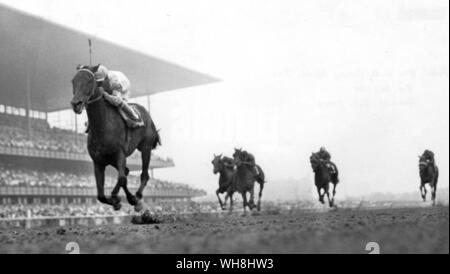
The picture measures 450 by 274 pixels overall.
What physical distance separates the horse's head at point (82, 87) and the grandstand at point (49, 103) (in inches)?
1168

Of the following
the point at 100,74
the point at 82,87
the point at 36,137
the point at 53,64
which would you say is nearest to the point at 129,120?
the point at 100,74

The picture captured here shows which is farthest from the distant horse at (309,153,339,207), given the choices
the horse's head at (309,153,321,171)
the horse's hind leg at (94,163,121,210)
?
the horse's hind leg at (94,163,121,210)

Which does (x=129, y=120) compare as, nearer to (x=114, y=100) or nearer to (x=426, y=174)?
(x=114, y=100)

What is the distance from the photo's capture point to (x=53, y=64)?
51.2 metres

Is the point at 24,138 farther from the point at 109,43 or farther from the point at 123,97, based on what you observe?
the point at 123,97

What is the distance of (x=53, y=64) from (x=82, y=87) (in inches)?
1644

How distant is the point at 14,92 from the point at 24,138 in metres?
5.49

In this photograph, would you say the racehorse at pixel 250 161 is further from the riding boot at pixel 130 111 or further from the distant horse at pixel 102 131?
the distant horse at pixel 102 131

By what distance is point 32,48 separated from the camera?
47844 millimetres

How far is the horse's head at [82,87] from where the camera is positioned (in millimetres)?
10453

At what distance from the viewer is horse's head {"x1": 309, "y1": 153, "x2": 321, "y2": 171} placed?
2495 cm

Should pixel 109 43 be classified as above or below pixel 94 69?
above

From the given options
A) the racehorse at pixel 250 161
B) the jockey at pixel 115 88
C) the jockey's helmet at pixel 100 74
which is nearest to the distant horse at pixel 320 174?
the racehorse at pixel 250 161
